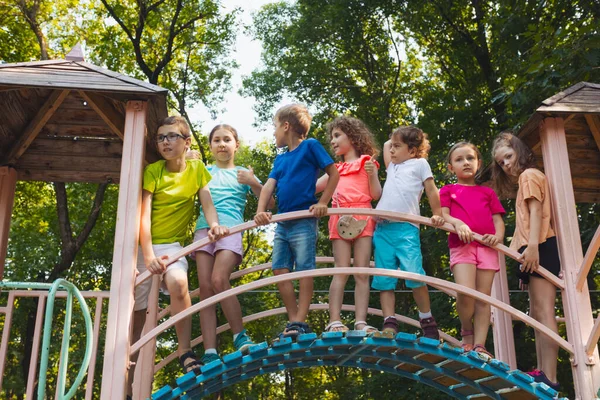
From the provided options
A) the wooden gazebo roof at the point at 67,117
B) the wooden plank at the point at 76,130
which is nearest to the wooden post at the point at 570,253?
the wooden gazebo roof at the point at 67,117

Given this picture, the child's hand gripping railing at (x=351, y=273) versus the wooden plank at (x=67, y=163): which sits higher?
the wooden plank at (x=67, y=163)

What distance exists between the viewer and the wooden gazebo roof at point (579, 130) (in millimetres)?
5445

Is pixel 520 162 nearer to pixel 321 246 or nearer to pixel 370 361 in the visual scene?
pixel 370 361

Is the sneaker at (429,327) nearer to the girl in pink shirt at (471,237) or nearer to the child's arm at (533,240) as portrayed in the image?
the girl in pink shirt at (471,237)

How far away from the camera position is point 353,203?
18.4 ft

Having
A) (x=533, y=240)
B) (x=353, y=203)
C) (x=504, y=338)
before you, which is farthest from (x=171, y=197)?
(x=504, y=338)

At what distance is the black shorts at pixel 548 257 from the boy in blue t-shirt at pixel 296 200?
176cm

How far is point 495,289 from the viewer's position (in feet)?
21.8

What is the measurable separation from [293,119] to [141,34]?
1183 cm

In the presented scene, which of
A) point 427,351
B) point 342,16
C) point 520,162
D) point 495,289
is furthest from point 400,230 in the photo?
point 342,16

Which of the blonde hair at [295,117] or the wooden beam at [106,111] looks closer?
the wooden beam at [106,111]

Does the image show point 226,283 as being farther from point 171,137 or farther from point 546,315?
point 546,315

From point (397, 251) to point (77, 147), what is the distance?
10.6 ft

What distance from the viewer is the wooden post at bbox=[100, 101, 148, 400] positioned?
4.48 metres
